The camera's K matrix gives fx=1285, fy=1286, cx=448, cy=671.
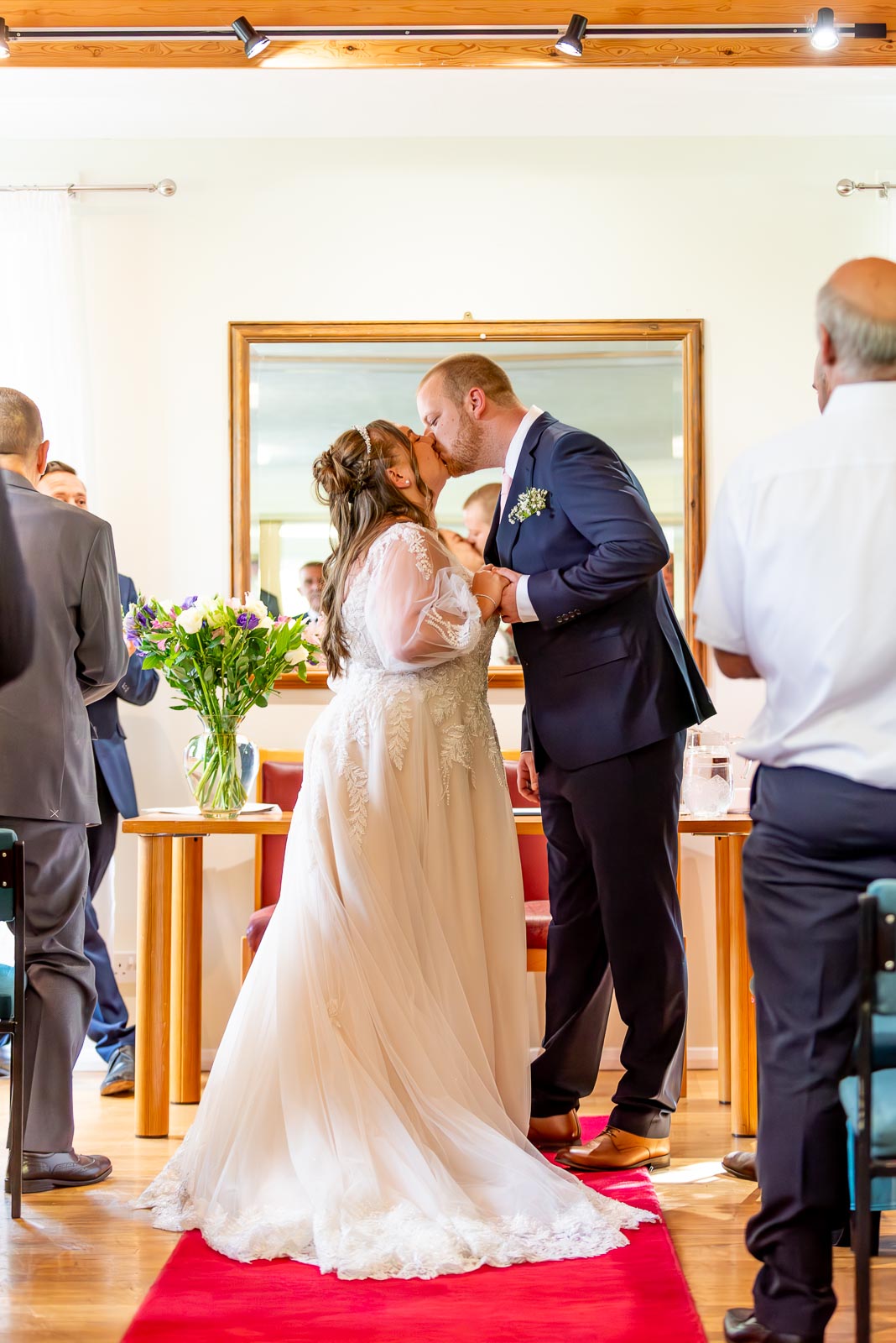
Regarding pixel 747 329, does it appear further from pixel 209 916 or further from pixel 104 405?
pixel 209 916

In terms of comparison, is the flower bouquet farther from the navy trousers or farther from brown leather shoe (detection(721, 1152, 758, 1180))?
brown leather shoe (detection(721, 1152, 758, 1180))

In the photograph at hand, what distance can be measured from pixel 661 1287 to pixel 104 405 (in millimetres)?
A: 3376

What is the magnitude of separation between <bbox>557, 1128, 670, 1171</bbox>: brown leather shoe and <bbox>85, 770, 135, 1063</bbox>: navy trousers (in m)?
1.67

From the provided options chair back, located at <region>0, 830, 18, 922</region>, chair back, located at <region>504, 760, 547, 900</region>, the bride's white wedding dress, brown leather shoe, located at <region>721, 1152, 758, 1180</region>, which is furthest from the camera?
chair back, located at <region>504, 760, 547, 900</region>

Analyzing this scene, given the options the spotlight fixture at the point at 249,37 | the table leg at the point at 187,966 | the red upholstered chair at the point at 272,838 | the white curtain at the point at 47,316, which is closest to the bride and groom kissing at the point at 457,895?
the table leg at the point at 187,966

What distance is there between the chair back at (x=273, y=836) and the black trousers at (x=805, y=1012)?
246cm

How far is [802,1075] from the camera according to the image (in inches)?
74.2

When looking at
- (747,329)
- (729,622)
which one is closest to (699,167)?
(747,329)

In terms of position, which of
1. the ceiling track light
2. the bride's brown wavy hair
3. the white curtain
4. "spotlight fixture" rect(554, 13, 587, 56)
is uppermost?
the ceiling track light

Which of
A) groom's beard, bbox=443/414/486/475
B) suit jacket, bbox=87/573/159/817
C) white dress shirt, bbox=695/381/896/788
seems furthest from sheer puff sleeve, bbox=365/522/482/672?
suit jacket, bbox=87/573/159/817

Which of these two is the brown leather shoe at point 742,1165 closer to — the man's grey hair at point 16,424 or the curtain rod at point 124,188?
the man's grey hair at point 16,424

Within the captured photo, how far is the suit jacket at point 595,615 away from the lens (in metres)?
2.86

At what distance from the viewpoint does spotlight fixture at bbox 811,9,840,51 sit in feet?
12.4

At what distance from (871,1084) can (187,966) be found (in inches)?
92.8
